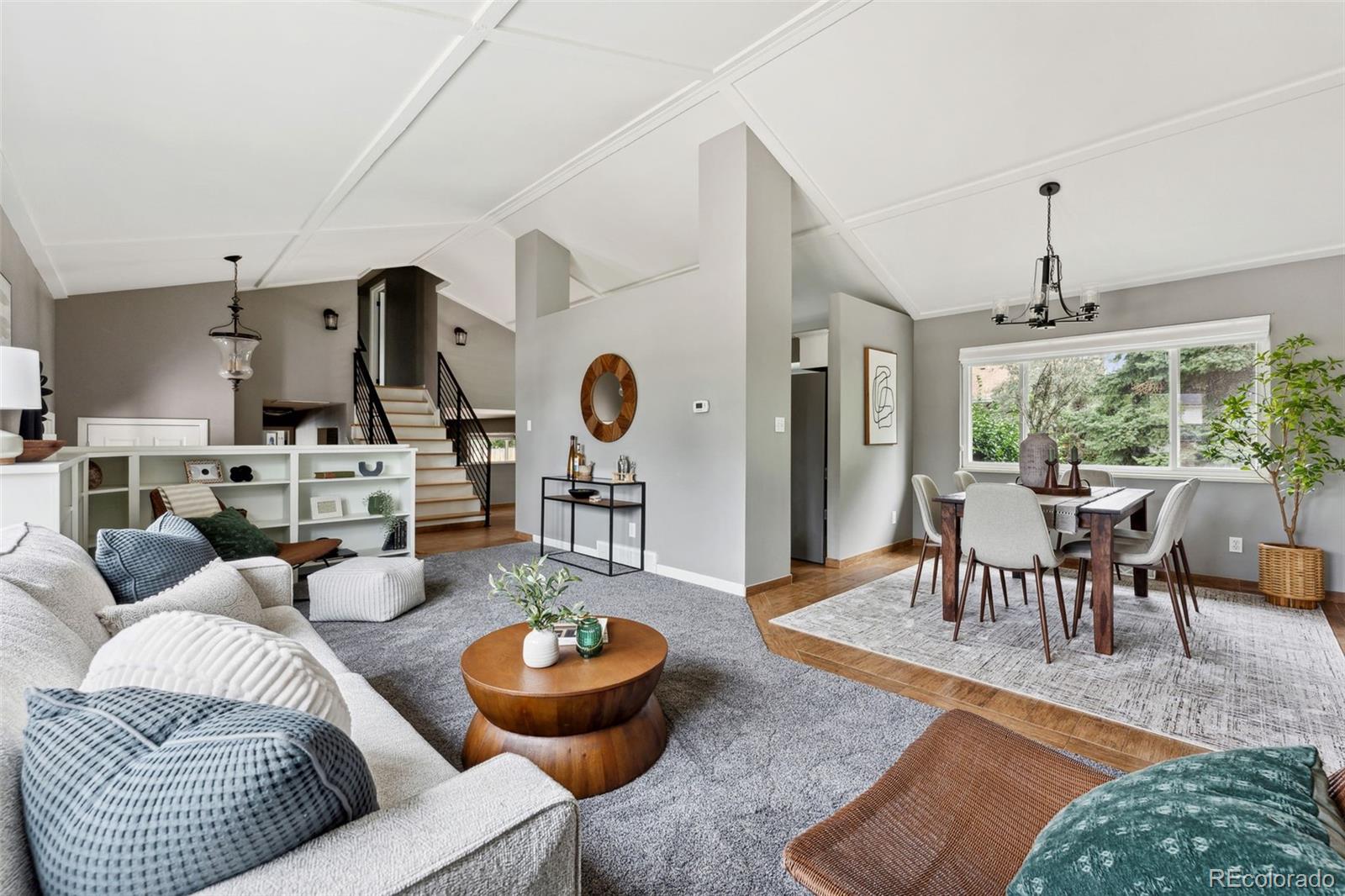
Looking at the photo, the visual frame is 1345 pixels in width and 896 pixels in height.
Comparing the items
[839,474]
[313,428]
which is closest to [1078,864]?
[839,474]

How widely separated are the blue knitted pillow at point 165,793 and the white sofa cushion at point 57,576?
32.7 inches

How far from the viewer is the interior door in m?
5.31

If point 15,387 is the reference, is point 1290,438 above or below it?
below

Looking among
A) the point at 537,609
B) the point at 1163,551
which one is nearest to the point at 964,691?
the point at 1163,551

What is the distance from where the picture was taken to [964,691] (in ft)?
8.58

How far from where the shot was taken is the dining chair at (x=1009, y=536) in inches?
120

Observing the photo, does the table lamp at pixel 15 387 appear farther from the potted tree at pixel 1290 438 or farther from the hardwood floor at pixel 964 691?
the potted tree at pixel 1290 438

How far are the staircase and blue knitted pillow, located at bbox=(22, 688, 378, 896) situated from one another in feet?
21.2

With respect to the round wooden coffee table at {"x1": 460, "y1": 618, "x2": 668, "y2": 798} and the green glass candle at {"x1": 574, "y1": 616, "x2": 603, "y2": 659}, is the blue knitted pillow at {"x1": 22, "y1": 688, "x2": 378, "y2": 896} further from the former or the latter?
the green glass candle at {"x1": 574, "y1": 616, "x2": 603, "y2": 659}

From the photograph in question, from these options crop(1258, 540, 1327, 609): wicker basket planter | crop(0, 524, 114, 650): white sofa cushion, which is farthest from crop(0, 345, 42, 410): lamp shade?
crop(1258, 540, 1327, 609): wicker basket planter

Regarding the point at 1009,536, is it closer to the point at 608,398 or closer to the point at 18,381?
the point at 608,398

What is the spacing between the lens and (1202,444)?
15.0 ft

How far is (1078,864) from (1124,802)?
0.13m

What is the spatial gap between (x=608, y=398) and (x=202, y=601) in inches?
148
